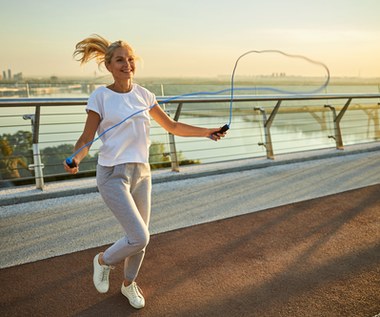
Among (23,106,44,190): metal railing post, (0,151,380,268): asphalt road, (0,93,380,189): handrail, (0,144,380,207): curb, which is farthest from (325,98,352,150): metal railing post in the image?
(23,106,44,190): metal railing post

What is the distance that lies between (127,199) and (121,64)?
0.91 m

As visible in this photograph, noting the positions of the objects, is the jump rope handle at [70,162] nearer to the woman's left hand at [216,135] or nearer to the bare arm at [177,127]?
the bare arm at [177,127]

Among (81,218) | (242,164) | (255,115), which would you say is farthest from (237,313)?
(255,115)

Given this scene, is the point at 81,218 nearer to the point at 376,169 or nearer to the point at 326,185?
the point at 326,185

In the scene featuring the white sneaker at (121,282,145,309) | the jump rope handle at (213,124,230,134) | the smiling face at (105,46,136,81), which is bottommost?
the white sneaker at (121,282,145,309)

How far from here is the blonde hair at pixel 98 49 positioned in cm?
319

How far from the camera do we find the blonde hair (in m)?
3.19

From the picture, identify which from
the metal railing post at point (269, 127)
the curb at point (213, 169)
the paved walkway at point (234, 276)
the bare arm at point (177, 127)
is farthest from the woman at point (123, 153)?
the metal railing post at point (269, 127)

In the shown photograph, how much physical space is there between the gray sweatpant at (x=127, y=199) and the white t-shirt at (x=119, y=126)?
0.22ft

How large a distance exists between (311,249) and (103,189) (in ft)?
7.02

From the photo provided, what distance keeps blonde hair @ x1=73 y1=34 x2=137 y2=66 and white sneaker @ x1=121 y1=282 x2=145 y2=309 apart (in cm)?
159

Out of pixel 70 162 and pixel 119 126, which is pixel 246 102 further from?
pixel 70 162

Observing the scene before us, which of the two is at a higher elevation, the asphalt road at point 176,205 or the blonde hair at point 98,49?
the blonde hair at point 98,49

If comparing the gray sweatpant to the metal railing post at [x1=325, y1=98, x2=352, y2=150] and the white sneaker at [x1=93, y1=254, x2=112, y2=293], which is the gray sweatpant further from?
the metal railing post at [x1=325, y1=98, x2=352, y2=150]
